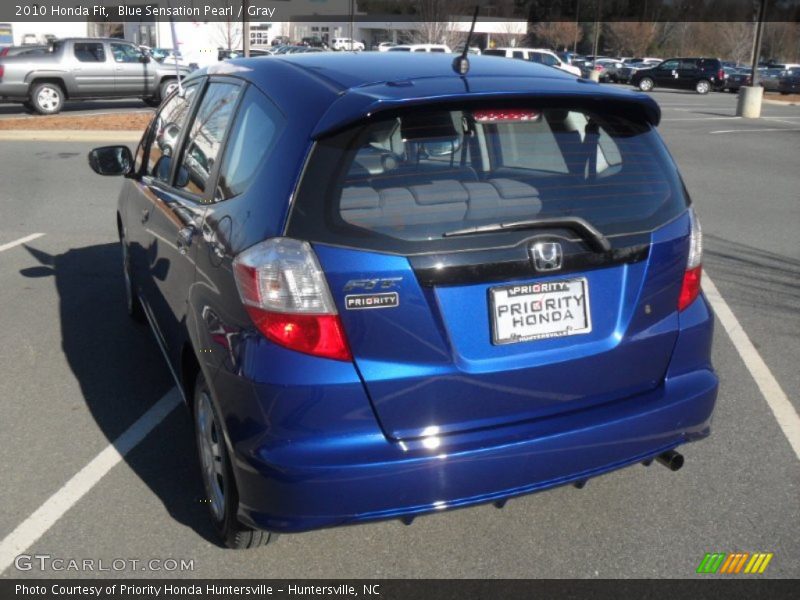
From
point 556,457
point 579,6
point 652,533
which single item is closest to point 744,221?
point 652,533

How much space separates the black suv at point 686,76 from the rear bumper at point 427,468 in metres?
40.6

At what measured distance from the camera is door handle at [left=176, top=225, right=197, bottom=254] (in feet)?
11.2

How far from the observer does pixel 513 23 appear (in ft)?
188

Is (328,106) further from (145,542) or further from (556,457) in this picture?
(145,542)

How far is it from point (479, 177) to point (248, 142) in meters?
0.88

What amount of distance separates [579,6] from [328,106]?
264ft

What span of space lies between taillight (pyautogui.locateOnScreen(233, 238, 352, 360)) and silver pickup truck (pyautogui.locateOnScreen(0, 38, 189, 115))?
20.2 meters

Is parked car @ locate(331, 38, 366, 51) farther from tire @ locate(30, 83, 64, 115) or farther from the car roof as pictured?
the car roof

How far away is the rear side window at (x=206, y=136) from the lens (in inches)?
139

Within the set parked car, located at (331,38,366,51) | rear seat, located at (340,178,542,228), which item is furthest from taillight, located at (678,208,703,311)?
parked car, located at (331,38,366,51)

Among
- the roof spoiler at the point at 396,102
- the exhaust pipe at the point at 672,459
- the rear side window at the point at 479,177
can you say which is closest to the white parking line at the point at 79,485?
the rear side window at the point at 479,177

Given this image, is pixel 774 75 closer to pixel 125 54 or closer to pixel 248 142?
pixel 125 54

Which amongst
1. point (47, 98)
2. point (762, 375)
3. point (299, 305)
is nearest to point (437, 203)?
point (299, 305)

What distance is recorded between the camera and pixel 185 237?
138 inches
